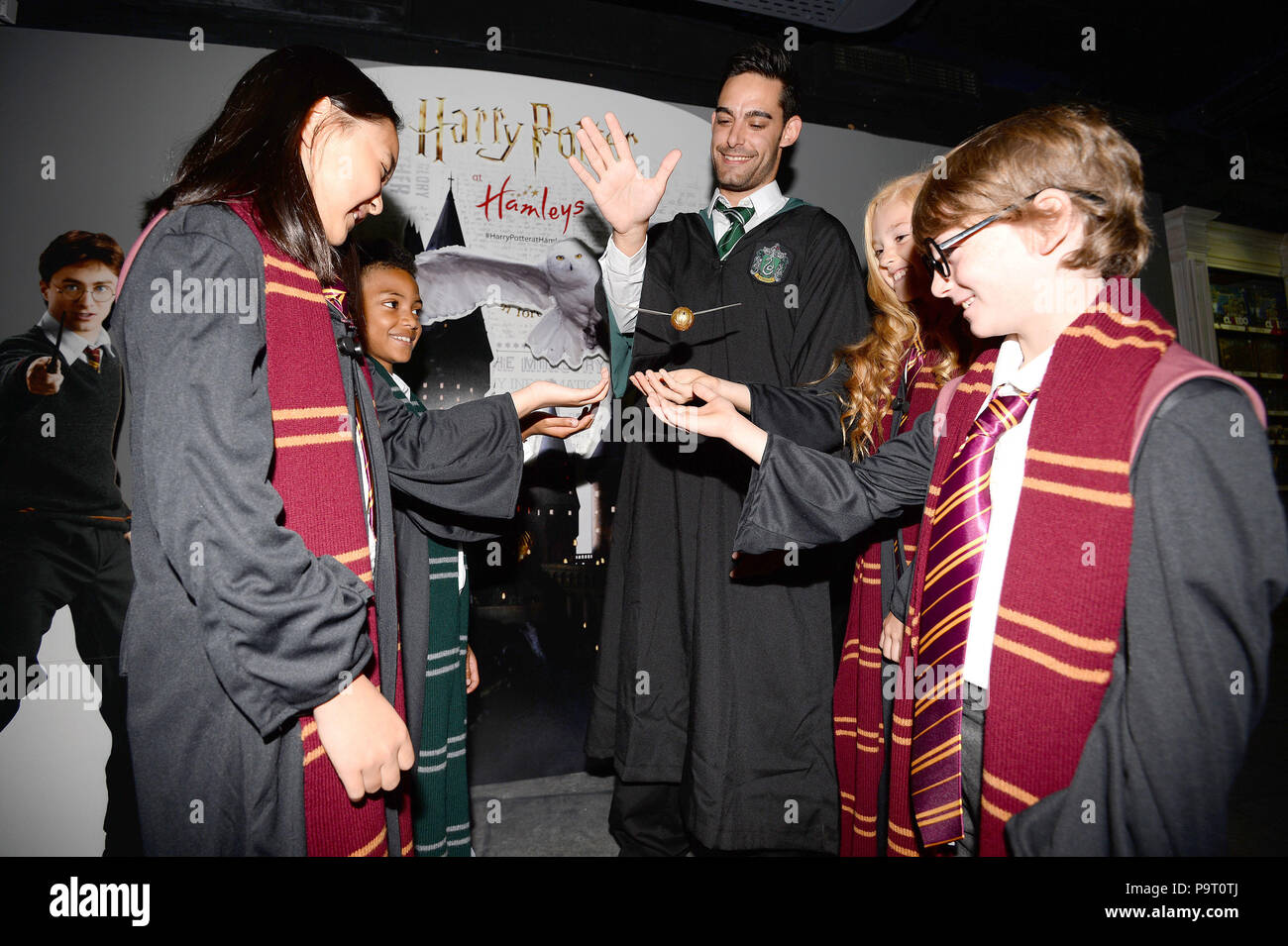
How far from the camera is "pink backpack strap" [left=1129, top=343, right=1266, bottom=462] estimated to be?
97cm

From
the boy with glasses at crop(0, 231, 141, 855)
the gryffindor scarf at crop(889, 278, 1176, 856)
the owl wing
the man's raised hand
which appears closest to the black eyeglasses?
the gryffindor scarf at crop(889, 278, 1176, 856)

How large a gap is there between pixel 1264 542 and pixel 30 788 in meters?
3.61

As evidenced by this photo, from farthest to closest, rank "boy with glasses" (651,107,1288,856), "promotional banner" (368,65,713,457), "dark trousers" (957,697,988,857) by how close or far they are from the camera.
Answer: "promotional banner" (368,65,713,457) < "dark trousers" (957,697,988,857) < "boy with glasses" (651,107,1288,856)

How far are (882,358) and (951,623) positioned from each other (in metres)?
0.97

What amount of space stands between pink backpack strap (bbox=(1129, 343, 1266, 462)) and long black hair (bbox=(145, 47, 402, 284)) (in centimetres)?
149

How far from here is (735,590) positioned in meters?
1.97

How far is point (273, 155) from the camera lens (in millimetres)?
1207

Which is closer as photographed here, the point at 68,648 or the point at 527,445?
the point at 68,648

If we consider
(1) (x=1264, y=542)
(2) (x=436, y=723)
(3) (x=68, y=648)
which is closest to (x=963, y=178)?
(1) (x=1264, y=542)

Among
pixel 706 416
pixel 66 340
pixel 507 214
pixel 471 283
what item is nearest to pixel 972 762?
pixel 706 416

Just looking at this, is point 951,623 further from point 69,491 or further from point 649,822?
point 69,491

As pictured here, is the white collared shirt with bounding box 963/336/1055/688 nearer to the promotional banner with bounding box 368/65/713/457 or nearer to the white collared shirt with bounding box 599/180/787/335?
the white collared shirt with bounding box 599/180/787/335

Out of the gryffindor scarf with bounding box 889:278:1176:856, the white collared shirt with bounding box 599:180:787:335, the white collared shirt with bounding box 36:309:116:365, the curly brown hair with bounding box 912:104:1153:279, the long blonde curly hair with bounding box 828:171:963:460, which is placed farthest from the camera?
the white collared shirt with bounding box 36:309:116:365
